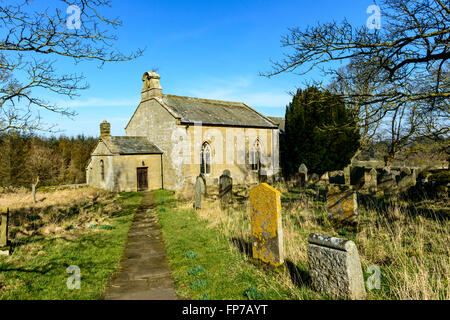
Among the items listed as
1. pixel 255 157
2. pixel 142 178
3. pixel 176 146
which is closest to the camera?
pixel 176 146

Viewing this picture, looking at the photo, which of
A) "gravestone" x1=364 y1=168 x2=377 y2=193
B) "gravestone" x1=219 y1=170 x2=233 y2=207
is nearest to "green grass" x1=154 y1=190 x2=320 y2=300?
"gravestone" x1=219 y1=170 x2=233 y2=207

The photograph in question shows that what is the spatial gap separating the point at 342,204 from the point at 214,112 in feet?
56.3

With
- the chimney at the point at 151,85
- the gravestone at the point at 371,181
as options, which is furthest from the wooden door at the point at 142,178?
the gravestone at the point at 371,181

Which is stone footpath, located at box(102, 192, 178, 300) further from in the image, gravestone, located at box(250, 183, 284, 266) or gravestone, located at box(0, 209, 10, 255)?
gravestone, located at box(0, 209, 10, 255)

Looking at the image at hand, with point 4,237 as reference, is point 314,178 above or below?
above

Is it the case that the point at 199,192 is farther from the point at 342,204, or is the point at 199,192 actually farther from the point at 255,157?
the point at 255,157

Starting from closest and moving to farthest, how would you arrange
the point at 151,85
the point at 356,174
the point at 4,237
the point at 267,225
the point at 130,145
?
the point at 267,225 < the point at 4,237 < the point at 356,174 < the point at 130,145 < the point at 151,85

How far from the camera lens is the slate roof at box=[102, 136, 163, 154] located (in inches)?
786

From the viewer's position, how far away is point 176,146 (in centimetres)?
2016

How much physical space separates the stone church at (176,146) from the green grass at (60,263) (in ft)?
37.8

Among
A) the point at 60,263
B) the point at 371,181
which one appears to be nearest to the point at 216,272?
the point at 60,263

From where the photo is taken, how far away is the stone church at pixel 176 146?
65.8 ft
